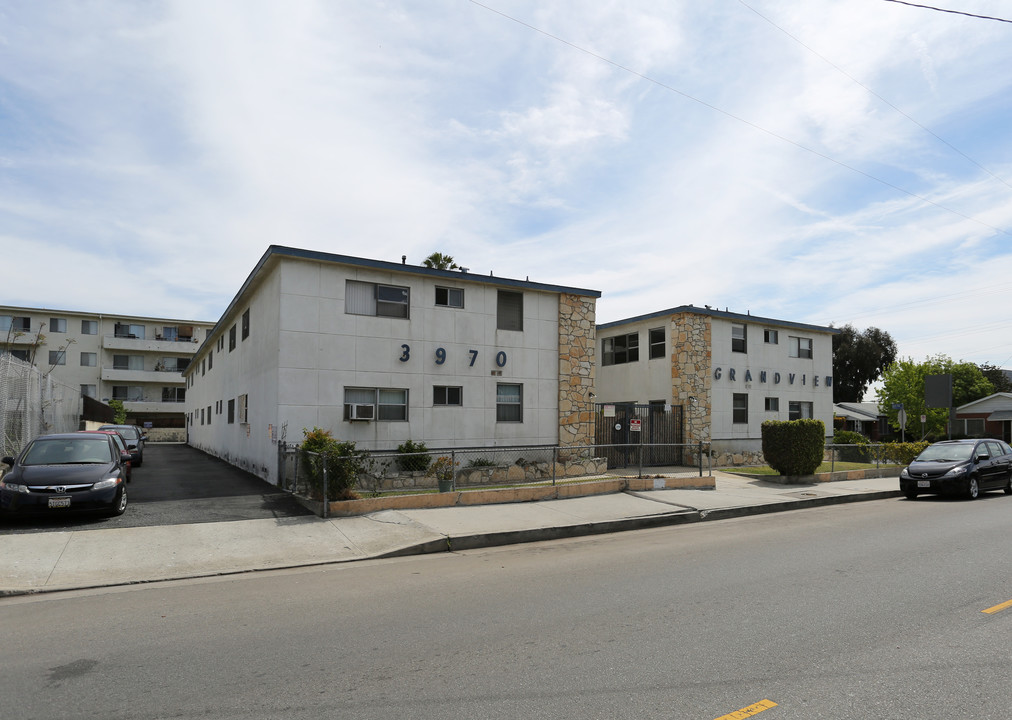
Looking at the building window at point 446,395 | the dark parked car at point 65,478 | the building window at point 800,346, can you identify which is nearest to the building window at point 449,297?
the building window at point 446,395

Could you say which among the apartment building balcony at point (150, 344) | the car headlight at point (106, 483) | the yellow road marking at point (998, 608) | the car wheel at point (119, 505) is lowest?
the yellow road marking at point (998, 608)

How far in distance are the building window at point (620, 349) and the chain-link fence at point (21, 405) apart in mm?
21693

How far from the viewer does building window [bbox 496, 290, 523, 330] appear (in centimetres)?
2009

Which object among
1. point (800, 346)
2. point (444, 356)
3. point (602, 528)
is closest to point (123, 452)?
point (444, 356)

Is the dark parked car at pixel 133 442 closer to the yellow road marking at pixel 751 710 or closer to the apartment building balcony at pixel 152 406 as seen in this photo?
the yellow road marking at pixel 751 710

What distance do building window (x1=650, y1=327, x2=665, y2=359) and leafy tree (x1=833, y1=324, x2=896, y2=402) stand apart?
1569 inches

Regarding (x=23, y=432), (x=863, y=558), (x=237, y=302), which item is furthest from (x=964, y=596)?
(x=237, y=302)

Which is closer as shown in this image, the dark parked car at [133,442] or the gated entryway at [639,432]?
the dark parked car at [133,442]

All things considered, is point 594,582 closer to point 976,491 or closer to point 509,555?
point 509,555

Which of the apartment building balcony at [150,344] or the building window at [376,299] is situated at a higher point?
the apartment building balcony at [150,344]

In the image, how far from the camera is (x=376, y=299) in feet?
59.0

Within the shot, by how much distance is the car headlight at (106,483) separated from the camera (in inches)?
431

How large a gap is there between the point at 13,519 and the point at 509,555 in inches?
328

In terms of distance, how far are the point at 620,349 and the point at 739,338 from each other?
Answer: 5.18 m
